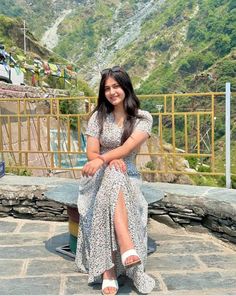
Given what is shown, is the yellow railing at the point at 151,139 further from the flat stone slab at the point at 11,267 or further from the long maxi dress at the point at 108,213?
the flat stone slab at the point at 11,267

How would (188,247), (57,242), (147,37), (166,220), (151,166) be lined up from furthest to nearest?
(147,37)
(151,166)
(166,220)
(57,242)
(188,247)

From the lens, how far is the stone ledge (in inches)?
125

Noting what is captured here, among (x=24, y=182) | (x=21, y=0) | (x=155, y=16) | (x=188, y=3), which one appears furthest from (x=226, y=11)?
(x=24, y=182)

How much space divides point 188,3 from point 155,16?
42.4ft

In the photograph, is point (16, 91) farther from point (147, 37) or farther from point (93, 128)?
point (147, 37)

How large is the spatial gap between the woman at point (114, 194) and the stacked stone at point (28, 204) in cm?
137

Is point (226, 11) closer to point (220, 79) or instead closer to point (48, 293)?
point (220, 79)

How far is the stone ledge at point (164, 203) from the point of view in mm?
3178

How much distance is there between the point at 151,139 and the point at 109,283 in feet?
8.92

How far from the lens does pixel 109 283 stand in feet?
7.59

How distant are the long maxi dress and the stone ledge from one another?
0.21m

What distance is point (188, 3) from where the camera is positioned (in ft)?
290

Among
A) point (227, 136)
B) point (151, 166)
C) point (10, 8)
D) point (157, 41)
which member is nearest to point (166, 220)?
point (227, 136)

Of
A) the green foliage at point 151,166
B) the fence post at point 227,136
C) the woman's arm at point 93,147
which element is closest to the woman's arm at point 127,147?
the woman's arm at point 93,147
